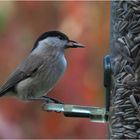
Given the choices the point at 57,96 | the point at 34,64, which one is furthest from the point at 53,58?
the point at 57,96

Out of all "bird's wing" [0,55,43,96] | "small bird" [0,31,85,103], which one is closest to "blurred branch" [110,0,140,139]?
"small bird" [0,31,85,103]

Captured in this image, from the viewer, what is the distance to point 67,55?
223 inches

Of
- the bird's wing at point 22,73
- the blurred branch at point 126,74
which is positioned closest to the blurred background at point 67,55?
the bird's wing at point 22,73

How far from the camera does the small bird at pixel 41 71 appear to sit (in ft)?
14.4

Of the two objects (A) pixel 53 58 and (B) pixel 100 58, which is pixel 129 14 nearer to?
(A) pixel 53 58

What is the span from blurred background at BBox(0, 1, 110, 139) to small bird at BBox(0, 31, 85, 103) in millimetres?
772

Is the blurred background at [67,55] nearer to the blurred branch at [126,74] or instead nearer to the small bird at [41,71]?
the small bird at [41,71]

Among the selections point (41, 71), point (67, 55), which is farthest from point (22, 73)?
point (67, 55)

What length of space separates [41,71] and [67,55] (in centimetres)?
125

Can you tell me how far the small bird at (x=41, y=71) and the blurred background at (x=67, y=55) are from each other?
0.77 meters

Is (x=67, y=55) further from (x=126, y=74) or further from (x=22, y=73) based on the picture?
(x=126, y=74)

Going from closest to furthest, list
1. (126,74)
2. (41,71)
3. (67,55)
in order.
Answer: (126,74) < (41,71) < (67,55)

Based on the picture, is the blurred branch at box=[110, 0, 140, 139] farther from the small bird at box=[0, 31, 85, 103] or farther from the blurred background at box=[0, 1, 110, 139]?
the blurred background at box=[0, 1, 110, 139]

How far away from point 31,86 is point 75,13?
53.0 inches
